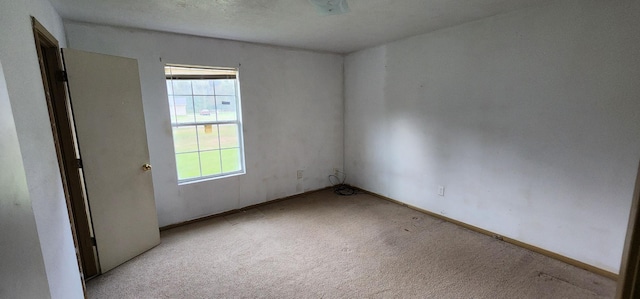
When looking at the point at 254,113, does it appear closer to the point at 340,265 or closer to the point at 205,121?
the point at 205,121

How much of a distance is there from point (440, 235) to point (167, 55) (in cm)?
360

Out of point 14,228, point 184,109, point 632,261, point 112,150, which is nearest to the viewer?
point 632,261

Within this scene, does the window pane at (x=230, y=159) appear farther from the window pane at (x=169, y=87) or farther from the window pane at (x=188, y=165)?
the window pane at (x=169, y=87)

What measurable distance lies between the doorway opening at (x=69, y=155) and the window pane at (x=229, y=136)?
1486 millimetres

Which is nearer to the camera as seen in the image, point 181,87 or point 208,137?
point 181,87

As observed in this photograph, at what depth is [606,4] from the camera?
1.99m

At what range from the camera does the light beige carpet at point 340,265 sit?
6.62ft

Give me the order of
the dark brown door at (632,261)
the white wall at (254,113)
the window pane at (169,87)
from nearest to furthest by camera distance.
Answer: the dark brown door at (632,261)
the white wall at (254,113)
the window pane at (169,87)

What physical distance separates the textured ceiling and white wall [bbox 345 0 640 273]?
0.32m

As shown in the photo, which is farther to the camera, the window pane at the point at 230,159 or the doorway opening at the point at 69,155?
the window pane at the point at 230,159

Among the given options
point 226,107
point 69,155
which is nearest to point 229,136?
point 226,107

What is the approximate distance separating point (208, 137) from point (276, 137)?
0.94 m

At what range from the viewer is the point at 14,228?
0.63 metres

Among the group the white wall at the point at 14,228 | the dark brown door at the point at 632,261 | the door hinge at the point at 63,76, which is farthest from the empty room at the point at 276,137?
the dark brown door at the point at 632,261
